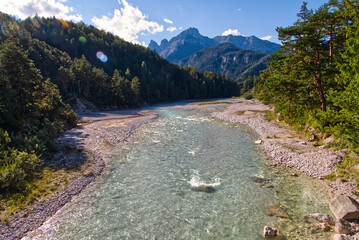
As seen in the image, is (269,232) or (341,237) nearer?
(341,237)

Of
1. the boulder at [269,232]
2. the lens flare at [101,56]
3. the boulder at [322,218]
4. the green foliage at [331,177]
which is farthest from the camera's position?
the lens flare at [101,56]

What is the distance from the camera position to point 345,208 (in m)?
12.8

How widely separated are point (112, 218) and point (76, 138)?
2373cm

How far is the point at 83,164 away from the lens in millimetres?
22641

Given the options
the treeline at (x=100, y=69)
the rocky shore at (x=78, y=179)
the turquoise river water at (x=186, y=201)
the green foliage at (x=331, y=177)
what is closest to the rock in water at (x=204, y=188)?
the turquoise river water at (x=186, y=201)

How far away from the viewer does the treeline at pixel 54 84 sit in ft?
74.3

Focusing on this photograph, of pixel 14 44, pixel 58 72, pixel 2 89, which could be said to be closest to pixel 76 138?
pixel 2 89

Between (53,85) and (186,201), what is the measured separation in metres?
55.4

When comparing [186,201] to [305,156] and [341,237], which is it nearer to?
[341,237]

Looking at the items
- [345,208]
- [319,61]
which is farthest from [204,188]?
[319,61]

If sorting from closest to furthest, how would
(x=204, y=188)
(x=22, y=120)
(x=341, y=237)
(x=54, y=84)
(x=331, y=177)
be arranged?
(x=341, y=237)
(x=204, y=188)
(x=331, y=177)
(x=22, y=120)
(x=54, y=84)

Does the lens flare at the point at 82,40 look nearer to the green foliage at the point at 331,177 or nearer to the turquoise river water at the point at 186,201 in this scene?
the turquoise river water at the point at 186,201

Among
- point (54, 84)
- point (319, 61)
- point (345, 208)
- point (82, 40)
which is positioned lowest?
point (345, 208)

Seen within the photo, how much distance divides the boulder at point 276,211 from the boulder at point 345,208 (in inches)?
126
